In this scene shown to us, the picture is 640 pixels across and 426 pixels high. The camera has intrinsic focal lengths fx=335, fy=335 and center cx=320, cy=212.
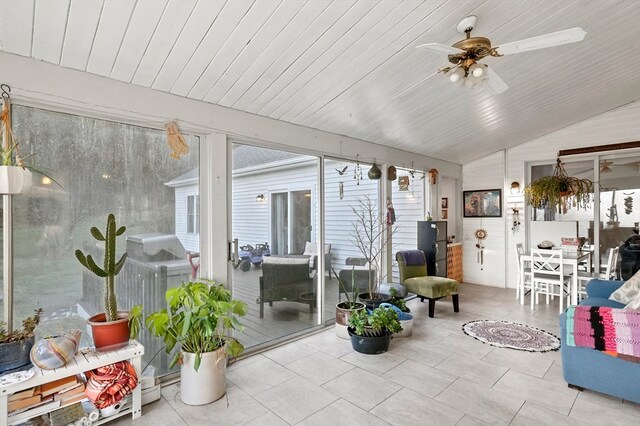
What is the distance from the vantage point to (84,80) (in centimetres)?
246

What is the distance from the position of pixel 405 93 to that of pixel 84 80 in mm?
2870

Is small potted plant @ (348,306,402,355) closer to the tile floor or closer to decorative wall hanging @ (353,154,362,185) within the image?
the tile floor

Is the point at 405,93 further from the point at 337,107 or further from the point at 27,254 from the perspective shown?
the point at 27,254

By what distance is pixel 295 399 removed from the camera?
260 cm

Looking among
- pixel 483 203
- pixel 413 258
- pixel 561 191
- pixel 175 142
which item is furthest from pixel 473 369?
pixel 483 203

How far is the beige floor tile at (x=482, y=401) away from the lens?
238 centimetres

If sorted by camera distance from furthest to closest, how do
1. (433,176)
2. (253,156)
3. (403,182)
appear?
(433,176) → (403,182) → (253,156)

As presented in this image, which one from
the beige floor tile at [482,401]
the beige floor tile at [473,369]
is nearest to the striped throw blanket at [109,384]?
the beige floor tile at [482,401]

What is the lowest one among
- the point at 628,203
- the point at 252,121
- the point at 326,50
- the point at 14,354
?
the point at 14,354

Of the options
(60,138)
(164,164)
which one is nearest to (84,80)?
→ (60,138)

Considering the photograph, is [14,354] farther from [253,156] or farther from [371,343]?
[371,343]

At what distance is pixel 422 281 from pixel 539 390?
6.65 ft

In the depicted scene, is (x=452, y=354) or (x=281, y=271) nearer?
(x=452, y=354)

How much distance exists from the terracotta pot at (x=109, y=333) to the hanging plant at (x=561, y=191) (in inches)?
229
